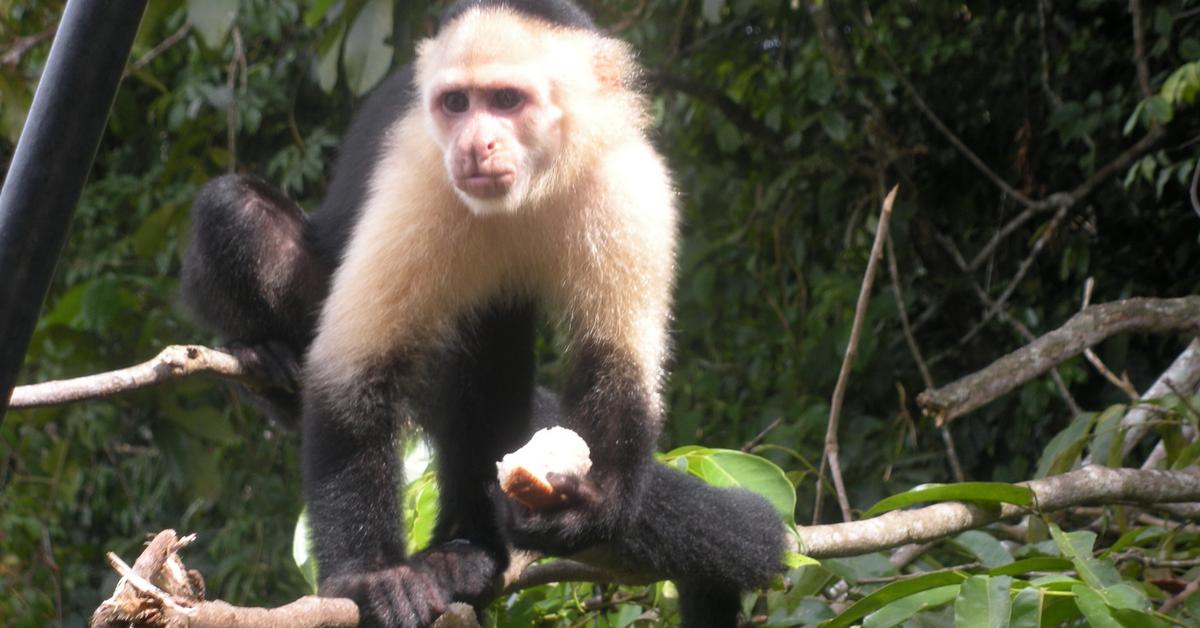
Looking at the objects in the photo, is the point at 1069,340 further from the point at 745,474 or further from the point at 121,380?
the point at 121,380

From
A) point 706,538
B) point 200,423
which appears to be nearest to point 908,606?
point 706,538

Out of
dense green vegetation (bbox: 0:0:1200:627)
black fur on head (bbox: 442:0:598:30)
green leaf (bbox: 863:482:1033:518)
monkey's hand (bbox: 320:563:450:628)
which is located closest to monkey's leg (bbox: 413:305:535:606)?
monkey's hand (bbox: 320:563:450:628)

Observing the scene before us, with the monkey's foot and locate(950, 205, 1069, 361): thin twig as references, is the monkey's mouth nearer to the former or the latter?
the monkey's foot

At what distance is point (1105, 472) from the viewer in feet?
7.58

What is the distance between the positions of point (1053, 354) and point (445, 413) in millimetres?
1392

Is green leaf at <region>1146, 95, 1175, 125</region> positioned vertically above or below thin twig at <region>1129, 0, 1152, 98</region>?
below

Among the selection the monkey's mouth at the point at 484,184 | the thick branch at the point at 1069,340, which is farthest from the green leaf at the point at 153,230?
the thick branch at the point at 1069,340

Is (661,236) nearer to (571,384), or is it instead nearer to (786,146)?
(571,384)

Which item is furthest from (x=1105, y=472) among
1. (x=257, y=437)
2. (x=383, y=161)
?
(x=257, y=437)

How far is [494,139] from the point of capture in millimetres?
2354

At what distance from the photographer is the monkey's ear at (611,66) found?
2.62 meters

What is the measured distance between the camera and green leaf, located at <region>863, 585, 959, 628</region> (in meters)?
1.85

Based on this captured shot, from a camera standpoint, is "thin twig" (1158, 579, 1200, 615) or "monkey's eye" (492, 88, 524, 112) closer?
"thin twig" (1158, 579, 1200, 615)

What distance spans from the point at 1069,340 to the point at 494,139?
1410mm
